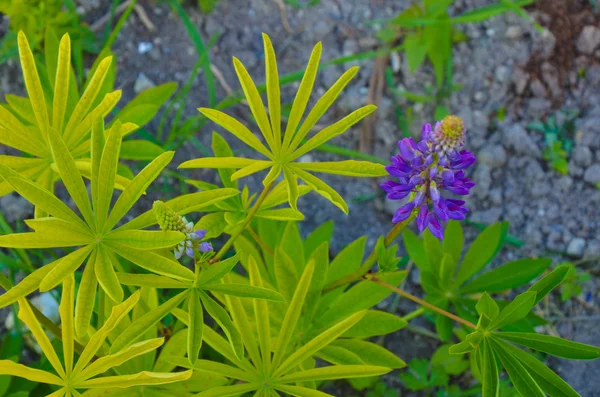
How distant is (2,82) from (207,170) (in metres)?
1.04

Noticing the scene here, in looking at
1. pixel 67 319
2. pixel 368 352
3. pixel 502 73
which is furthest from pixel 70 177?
pixel 502 73

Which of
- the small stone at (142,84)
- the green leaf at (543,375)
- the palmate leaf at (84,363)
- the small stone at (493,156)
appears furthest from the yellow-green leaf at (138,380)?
the small stone at (493,156)

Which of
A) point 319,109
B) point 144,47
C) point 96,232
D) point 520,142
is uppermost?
point 144,47

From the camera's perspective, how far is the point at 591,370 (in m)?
2.54

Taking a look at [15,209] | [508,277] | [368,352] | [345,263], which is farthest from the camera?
[15,209]

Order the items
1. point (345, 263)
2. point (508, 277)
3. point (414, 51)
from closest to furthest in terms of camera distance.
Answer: point (508, 277), point (345, 263), point (414, 51)

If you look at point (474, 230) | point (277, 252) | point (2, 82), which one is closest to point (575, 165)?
point (474, 230)

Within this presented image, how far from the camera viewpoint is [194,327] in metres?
1.48

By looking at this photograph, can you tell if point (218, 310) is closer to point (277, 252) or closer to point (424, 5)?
point (277, 252)

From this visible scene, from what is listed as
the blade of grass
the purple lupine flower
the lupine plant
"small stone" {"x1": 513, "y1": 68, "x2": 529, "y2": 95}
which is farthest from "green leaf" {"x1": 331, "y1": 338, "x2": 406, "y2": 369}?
"small stone" {"x1": 513, "y1": 68, "x2": 529, "y2": 95}

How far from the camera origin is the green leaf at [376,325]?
78.4 inches

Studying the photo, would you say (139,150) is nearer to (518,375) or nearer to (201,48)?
(201,48)

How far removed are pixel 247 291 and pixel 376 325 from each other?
67 cm

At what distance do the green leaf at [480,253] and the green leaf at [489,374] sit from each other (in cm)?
60
